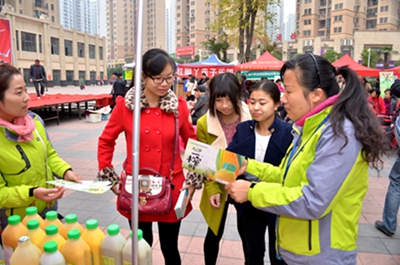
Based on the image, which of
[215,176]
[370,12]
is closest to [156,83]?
[215,176]

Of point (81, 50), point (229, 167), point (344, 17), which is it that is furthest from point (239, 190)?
point (344, 17)

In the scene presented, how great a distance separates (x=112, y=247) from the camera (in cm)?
117

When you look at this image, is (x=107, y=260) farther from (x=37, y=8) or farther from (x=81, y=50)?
(x=37, y=8)

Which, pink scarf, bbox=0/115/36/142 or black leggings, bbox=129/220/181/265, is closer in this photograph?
pink scarf, bbox=0/115/36/142

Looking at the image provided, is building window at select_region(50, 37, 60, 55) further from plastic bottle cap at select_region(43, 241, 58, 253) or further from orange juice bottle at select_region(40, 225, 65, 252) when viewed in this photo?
plastic bottle cap at select_region(43, 241, 58, 253)

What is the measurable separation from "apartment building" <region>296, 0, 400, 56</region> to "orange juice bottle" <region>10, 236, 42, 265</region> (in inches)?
2354

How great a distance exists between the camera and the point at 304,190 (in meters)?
1.24

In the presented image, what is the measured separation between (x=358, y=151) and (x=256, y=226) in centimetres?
97

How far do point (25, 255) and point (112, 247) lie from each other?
0.30 metres

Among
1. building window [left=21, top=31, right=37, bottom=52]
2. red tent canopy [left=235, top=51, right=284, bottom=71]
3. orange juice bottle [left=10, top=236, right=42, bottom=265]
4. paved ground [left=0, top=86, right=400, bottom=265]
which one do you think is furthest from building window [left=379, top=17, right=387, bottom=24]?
orange juice bottle [left=10, top=236, right=42, bottom=265]

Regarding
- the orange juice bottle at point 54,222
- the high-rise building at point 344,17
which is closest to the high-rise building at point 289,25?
the high-rise building at point 344,17

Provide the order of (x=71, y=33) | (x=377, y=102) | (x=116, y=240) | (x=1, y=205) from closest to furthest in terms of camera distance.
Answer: (x=116, y=240) → (x=1, y=205) → (x=377, y=102) → (x=71, y=33)

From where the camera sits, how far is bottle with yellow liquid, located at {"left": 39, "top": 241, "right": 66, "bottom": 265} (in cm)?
107

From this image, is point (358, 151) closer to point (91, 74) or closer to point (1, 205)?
point (1, 205)
